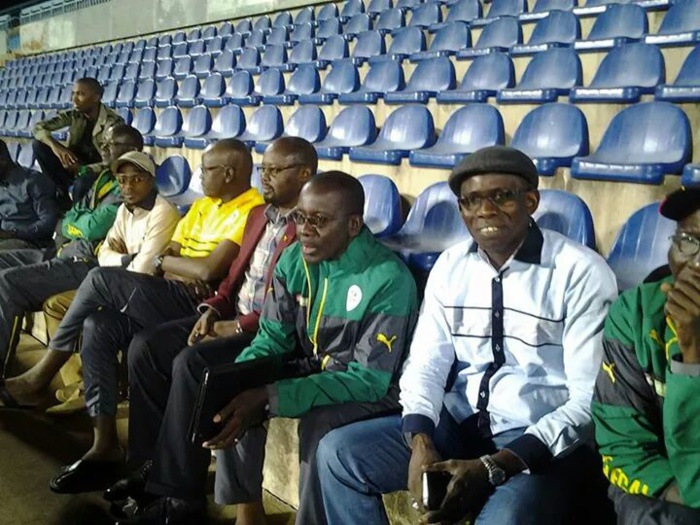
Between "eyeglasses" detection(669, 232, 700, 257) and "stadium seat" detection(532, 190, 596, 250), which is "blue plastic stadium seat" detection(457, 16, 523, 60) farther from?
"eyeglasses" detection(669, 232, 700, 257)

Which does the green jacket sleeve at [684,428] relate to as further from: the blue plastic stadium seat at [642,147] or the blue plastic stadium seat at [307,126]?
the blue plastic stadium seat at [307,126]

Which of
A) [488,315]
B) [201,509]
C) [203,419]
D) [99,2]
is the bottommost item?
[201,509]

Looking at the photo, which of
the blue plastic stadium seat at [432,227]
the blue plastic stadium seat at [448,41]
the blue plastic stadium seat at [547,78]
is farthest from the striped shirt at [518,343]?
the blue plastic stadium seat at [448,41]

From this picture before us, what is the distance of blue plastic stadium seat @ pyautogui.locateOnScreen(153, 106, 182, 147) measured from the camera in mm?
5617

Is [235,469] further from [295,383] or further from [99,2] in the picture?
[99,2]

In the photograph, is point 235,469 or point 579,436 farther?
point 235,469

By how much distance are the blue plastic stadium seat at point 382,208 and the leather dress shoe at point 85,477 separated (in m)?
1.45

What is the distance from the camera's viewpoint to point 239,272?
2.60m

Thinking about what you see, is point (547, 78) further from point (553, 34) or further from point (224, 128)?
point (224, 128)

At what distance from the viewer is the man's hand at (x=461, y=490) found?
1398 mm

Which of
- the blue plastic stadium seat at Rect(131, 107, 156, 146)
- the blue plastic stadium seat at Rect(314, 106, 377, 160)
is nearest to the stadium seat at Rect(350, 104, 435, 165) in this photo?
the blue plastic stadium seat at Rect(314, 106, 377, 160)

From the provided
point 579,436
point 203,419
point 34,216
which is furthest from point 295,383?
point 34,216

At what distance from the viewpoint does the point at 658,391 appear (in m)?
1.33

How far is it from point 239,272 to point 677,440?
5.82 feet
